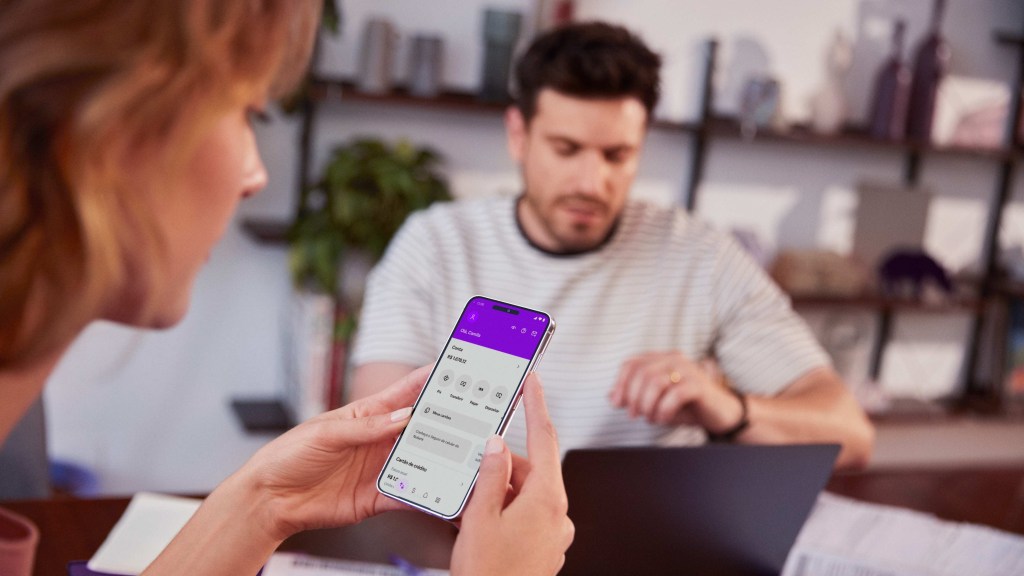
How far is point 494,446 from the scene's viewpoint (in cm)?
77

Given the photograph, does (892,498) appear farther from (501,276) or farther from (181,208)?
(181,208)

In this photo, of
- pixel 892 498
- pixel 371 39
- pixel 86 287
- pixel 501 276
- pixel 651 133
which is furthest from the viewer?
pixel 651 133

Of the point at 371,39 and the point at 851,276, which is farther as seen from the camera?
the point at 851,276

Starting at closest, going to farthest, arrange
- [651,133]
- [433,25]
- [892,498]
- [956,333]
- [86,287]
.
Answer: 1. [86,287]
2. [892,498]
3. [433,25]
4. [651,133]
5. [956,333]

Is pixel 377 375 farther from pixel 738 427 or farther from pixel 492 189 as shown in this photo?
pixel 492 189

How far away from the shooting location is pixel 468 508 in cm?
75

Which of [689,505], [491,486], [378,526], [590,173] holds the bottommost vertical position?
[378,526]

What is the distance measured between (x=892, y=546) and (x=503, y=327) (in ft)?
2.04

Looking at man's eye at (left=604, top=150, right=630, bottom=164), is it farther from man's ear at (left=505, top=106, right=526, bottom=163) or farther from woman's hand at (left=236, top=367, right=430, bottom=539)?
woman's hand at (left=236, top=367, right=430, bottom=539)

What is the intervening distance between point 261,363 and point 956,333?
244 centimetres

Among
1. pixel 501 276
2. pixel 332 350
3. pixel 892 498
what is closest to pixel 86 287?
pixel 501 276

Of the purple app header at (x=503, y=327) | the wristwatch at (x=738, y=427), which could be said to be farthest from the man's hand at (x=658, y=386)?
the purple app header at (x=503, y=327)

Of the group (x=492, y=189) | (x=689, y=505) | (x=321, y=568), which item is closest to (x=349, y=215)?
(x=492, y=189)

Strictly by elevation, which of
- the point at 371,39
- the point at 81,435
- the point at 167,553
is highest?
the point at 371,39
